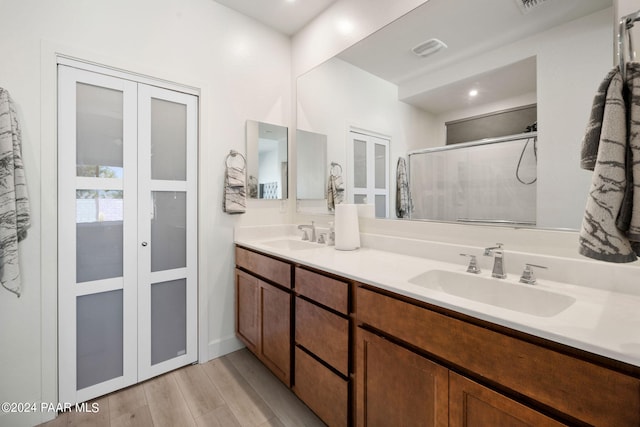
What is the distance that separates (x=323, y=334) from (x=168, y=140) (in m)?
1.64

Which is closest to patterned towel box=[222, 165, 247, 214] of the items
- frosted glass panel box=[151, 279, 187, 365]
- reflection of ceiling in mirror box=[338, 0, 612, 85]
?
frosted glass panel box=[151, 279, 187, 365]

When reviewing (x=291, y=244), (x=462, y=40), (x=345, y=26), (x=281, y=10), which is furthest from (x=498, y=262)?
(x=281, y=10)

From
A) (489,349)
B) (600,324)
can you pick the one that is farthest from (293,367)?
(600,324)

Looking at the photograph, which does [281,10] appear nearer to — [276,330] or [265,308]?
[265,308]

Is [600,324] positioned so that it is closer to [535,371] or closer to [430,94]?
[535,371]

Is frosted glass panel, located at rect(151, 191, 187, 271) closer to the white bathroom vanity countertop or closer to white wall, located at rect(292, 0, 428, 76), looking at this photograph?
the white bathroom vanity countertop

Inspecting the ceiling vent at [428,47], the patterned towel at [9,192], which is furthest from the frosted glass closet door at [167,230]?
the ceiling vent at [428,47]

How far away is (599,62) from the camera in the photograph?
108 cm

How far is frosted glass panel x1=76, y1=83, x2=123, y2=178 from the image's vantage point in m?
1.66

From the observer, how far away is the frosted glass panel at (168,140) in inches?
75.0

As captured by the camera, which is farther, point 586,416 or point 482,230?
point 482,230

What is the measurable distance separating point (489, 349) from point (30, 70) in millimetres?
2393

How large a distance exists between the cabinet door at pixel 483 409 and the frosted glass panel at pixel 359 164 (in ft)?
4.37

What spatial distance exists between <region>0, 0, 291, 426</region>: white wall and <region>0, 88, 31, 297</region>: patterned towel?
86mm
